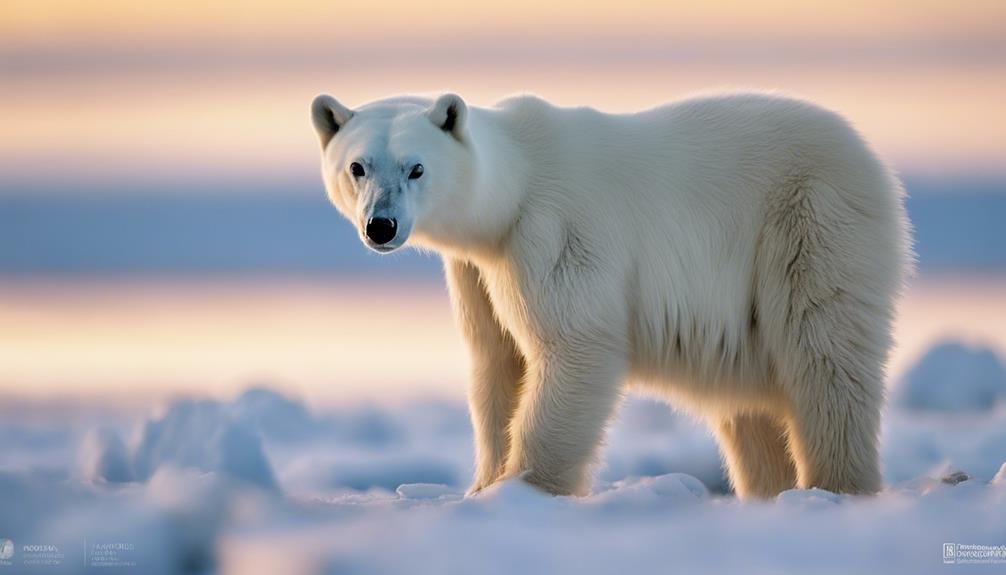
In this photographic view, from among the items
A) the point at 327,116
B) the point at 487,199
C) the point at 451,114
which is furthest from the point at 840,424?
the point at 327,116

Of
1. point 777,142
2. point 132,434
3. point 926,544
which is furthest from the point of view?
point 132,434

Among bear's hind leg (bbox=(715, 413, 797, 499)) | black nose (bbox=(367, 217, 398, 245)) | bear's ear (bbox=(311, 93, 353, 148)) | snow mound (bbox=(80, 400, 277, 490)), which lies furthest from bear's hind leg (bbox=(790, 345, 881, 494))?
snow mound (bbox=(80, 400, 277, 490))

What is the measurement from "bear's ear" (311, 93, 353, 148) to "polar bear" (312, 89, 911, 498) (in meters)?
0.01

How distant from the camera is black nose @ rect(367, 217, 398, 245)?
689 centimetres

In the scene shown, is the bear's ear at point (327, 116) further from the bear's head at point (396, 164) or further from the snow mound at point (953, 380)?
the snow mound at point (953, 380)

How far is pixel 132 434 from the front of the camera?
1069 centimetres

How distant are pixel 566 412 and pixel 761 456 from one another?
2.07 m

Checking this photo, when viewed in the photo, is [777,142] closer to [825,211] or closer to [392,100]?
[825,211]

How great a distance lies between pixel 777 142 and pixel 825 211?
52 cm

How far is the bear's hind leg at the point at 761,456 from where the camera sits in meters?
8.85

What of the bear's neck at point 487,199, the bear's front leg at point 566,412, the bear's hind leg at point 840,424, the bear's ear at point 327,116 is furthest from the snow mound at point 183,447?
the bear's hind leg at point 840,424

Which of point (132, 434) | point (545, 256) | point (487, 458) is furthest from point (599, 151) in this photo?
point (132, 434)

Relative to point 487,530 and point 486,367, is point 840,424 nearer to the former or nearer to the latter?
point 486,367

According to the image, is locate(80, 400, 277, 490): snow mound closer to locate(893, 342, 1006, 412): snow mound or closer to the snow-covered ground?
the snow-covered ground
